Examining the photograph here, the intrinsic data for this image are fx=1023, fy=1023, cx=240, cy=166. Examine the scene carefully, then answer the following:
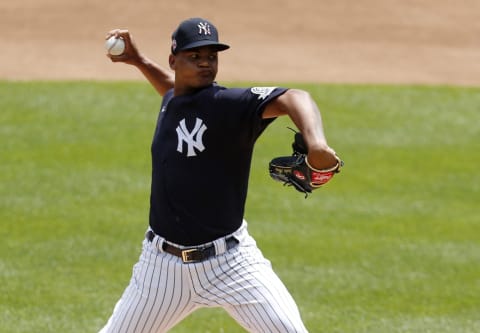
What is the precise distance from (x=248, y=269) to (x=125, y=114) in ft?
27.8

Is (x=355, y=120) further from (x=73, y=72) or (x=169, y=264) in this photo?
(x=169, y=264)

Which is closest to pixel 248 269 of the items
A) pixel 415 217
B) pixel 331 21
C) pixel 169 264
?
pixel 169 264

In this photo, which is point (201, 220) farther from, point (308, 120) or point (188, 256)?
point (308, 120)

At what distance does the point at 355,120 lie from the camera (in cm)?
1341

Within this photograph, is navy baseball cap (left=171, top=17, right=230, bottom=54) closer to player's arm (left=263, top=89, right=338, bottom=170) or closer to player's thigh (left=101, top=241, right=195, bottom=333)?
player's arm (left=263, top=89, right=338, bottom=170)

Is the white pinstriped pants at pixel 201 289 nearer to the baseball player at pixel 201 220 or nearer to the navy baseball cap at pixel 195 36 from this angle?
the baseball player at pixel 201 220

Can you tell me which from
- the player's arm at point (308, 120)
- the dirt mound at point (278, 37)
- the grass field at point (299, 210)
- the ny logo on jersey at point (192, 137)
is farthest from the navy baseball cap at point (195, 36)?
the dirt mound at point (278, 37)

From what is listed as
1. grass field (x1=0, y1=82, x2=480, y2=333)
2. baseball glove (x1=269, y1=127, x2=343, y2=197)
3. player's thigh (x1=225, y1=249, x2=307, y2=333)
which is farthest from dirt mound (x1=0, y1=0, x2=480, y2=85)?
baseball glove (x1=269, y1=127, x2=343, y2=197)

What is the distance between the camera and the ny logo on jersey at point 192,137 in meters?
5.09

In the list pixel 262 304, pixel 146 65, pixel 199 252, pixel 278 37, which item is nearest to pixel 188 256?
pixel 199 252

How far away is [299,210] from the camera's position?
34.7ft

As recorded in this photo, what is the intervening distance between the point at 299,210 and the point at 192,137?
5.56m

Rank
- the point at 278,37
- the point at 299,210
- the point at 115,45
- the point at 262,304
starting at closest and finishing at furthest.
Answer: the point at 262,304 → the point at 115,45 → the point at 299,210 → the point at 278,37

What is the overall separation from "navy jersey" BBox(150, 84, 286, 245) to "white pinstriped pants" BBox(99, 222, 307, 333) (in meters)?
0.11
